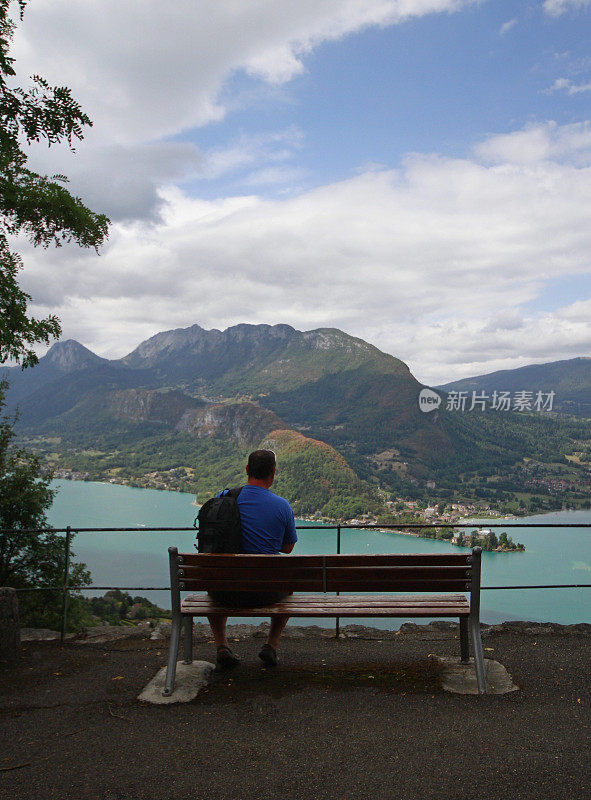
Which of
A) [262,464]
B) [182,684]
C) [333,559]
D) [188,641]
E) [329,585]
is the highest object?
[262,464]

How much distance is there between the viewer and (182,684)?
332 cm

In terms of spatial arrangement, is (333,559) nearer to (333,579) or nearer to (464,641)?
(333,579)

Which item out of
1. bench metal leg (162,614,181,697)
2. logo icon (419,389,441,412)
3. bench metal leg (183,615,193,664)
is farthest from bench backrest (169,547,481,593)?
logo icon (419,389,441,412)

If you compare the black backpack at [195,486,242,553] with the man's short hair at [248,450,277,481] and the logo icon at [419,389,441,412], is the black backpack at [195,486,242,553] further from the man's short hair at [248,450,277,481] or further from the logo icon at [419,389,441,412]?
the logo icon at [419,389,441,412]

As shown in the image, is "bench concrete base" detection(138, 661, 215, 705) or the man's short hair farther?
the man's short hair

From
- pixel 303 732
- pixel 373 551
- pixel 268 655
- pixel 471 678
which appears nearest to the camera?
pixel 303 732

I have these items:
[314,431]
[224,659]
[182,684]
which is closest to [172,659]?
[182,684]

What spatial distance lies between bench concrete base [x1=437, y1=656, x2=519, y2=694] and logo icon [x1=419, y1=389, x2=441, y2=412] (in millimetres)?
111510

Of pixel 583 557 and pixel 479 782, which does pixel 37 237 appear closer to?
pixel 479 782

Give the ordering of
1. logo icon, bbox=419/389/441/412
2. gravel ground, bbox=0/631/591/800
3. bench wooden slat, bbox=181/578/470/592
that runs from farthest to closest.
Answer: logo icon, bbox=419/389/441/412
bench wooden slat, bbox=181/578/470/592
gravel ground, bbox=0/631/591/800

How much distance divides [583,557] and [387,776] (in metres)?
42.5

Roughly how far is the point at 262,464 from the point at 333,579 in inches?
31.0

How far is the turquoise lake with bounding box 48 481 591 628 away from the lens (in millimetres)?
29898

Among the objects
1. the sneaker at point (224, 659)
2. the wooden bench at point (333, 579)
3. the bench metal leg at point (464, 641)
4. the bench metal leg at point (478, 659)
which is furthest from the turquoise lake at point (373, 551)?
the bench metal leg at point (478, 659)
